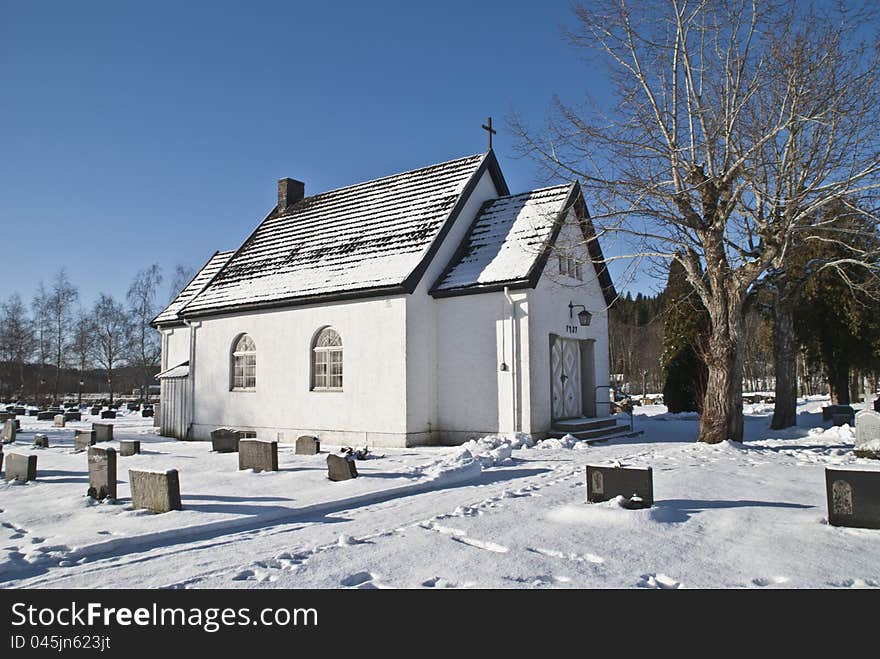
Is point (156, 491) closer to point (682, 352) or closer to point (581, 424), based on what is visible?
point (581, 424)

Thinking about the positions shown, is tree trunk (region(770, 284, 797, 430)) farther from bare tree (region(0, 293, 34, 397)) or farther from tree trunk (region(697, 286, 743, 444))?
bare tree (region(0, 293, 34, 397))

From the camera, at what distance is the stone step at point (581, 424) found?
16406 mm

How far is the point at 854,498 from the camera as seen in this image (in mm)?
6656

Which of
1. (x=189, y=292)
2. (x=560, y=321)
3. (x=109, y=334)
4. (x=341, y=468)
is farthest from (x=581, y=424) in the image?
(x=109, y=334)

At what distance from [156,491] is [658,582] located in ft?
21.1

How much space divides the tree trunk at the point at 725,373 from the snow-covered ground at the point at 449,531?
2237 mm

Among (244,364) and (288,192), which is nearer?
(244,364)

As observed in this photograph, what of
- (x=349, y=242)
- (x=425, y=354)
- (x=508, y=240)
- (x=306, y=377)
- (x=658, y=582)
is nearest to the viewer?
(x=658, y=582)

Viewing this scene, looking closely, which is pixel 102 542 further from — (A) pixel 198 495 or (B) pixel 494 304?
(B) pixel 494 304

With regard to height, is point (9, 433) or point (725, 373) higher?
point (725, 373)

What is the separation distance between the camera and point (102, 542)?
6531 millimetres

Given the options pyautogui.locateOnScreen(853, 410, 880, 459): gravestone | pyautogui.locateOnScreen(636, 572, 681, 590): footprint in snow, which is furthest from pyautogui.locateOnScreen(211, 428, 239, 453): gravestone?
pyautogui.locateOnScreen(853, 410, 880, 459): gravestone
